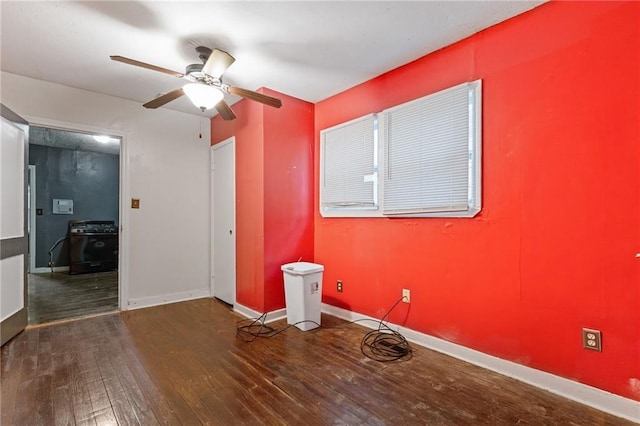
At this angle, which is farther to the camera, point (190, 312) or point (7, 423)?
point (190, 312)

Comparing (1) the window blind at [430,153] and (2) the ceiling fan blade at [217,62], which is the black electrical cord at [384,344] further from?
(2) the ceiling fan blade at [217,62]

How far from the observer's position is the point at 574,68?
187 cm

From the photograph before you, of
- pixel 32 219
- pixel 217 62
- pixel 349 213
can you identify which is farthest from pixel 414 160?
pixel 32 219

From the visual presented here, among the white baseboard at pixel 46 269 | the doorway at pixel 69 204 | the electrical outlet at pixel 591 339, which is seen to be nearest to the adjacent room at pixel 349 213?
the electrical outlet at pixel 591 339

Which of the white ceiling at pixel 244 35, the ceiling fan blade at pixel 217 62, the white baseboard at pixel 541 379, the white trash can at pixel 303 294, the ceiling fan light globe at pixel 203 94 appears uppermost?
the white ceiling at pixel 244 35

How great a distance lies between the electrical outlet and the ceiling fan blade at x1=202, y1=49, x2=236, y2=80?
9.37 ft

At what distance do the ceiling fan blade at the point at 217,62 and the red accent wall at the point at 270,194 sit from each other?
1062 mm

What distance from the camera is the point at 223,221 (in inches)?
158

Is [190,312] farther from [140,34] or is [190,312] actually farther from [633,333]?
[633,333]

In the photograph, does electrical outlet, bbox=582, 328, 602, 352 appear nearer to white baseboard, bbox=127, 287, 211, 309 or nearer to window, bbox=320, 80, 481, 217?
window, bbox=320, 80, 481, 217

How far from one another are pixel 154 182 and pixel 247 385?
291cm

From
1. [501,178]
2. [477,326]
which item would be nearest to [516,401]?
[477,326]

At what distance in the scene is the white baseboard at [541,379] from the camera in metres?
1.69

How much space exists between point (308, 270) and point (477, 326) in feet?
4.94
